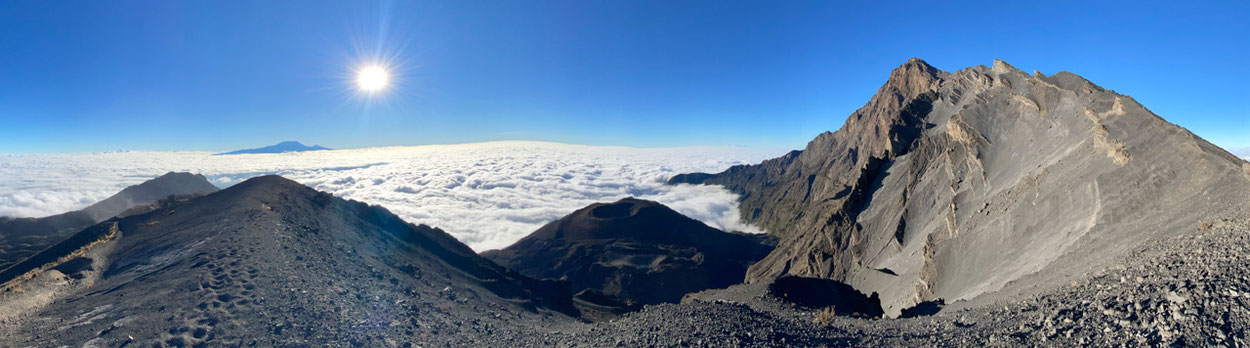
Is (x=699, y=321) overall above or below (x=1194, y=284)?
below

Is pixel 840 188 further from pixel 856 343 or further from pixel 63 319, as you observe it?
pixel 63 319

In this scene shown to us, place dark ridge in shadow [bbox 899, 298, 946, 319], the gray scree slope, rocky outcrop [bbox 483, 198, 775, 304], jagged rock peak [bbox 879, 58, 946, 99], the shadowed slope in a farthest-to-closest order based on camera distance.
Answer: jagged rock peak [bbox 879, 58, 946, 99], rocky outcrop [bbox 483, 198, 775, 304], dark ridge in shadow [bbox 899, 298, 946, 319], the gray scree slope, the shadowed slope

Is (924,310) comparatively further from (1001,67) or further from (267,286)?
(1001,67)

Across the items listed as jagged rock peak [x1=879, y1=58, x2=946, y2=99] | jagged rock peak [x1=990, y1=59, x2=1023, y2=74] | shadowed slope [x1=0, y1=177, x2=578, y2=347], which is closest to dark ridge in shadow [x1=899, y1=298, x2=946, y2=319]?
shadowed slope [x1=0, y1=177, x2=578, y2=347]

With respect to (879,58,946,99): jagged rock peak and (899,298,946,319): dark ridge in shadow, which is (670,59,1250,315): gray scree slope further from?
(879,58,946,99): jagged rock peak

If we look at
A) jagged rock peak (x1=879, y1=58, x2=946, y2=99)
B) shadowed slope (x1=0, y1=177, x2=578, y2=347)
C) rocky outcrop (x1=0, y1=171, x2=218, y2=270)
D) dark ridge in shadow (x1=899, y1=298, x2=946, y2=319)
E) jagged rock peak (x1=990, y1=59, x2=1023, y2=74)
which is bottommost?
rocky outcrop (x1=0, y1=171, x2=218, y2=270)

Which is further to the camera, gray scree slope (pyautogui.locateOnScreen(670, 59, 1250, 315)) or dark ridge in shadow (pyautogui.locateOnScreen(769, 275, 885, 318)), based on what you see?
dark ridge in shadow (pyautogui.locateOnScreen(769, 275, 885, 318))

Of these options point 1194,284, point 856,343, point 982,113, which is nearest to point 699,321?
point 856,343

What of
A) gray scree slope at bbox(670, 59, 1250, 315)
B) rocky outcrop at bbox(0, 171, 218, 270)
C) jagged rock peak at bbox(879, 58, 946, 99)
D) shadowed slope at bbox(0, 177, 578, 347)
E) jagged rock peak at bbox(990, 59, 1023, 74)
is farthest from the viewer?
jagged rock peak at bbox(879, 58, 946, 99)
